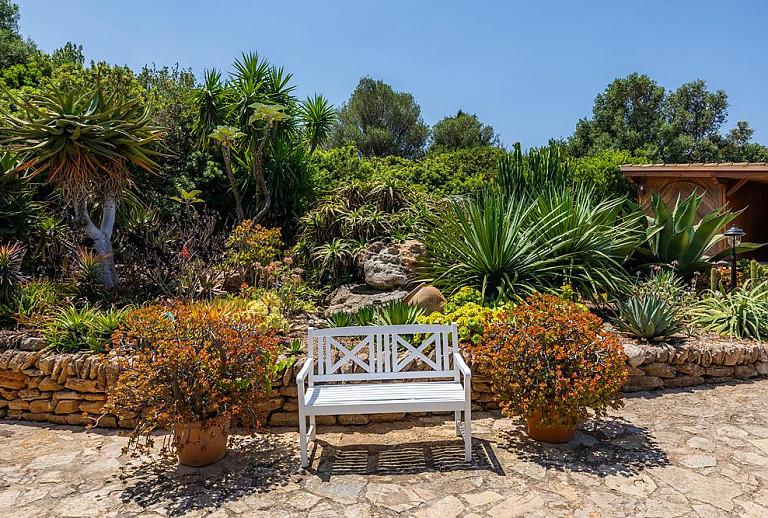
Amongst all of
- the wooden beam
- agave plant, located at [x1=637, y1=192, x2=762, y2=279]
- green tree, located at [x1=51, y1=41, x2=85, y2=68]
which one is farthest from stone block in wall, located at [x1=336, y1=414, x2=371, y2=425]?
green tree, located at [x1=51, y1=41, x2=85, y2=68]

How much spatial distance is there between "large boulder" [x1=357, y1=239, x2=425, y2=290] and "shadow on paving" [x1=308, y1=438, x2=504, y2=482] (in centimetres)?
315

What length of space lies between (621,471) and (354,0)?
21.6 feet

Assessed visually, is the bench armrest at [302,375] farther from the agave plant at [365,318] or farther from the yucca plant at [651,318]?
the yucca plant at [651,318]

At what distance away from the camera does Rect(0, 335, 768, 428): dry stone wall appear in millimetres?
4562

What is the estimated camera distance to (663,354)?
5.25 meters

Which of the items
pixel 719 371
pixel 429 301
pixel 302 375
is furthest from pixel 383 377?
pixel 719 371

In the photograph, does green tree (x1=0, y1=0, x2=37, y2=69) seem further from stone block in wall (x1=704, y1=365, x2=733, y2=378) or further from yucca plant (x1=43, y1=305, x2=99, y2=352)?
stone block in wall (x1=704, y1=365, x2=733, y2=378)

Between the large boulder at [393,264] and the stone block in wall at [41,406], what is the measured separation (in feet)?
12.7

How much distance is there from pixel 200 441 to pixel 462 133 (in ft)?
73.9

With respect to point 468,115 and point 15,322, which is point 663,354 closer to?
point 15,322

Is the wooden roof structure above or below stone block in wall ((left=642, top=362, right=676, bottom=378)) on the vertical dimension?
above

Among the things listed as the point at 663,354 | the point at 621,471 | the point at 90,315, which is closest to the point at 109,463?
the point at 90,315

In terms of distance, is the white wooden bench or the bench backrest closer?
the white wooden bench

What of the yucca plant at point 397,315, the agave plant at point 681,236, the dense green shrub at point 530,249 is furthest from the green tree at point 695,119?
the yucca plant at point 397,315
